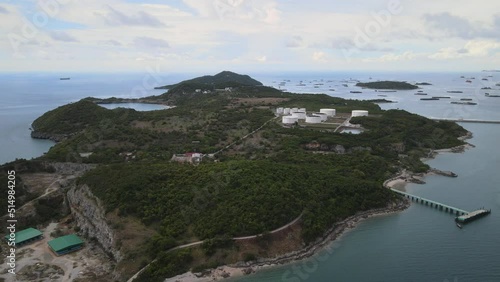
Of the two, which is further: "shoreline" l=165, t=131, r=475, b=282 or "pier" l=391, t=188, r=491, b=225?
"pier" l=391, t=188, r=491, b=225

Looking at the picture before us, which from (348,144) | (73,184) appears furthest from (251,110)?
(73,184)

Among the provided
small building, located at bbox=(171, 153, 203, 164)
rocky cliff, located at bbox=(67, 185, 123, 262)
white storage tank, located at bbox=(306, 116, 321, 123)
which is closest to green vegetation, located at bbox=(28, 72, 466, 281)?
rocky cliff, located at bbox=(67, 185, 123, 262)

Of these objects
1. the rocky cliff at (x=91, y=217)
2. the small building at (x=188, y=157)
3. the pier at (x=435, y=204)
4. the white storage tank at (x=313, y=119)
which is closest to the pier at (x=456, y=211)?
the pier at (x=435, y=204)

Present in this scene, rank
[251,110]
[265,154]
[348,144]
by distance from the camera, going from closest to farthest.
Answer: [265,154] < [348,144] < [251,110]

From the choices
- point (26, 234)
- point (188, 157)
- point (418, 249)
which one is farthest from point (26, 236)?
point (418, 249)

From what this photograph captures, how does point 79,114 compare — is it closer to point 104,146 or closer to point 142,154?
point 104,146

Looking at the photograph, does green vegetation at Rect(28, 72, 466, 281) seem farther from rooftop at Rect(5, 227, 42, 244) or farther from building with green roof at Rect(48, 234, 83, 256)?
rooftop at Rect(5, 227, 42, 244)
